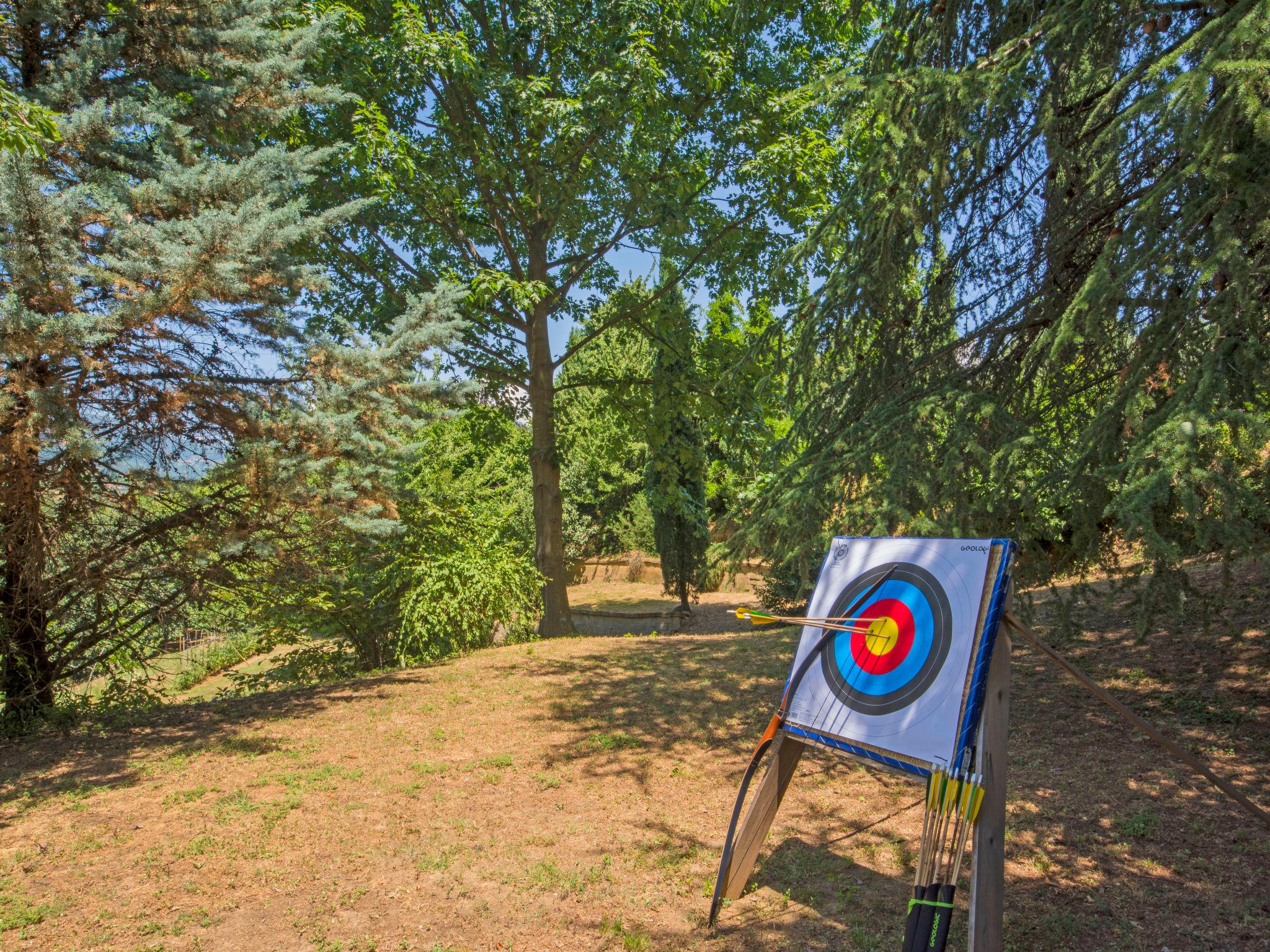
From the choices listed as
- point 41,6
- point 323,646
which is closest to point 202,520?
point 41,6

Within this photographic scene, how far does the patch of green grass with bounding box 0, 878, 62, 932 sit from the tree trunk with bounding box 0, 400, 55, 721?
7.77ft

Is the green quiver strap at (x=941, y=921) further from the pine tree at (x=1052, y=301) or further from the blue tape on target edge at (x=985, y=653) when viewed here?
the pine tree at (x=1052, y=301)

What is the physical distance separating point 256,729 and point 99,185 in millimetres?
3836

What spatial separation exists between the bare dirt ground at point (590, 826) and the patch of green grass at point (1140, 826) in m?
0.01

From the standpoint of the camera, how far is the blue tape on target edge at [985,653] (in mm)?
2695

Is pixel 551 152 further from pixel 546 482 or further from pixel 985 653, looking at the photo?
pixel 985 653

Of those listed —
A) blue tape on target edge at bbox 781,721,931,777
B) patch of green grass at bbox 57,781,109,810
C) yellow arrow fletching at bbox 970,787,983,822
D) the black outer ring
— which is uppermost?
the black outer ring

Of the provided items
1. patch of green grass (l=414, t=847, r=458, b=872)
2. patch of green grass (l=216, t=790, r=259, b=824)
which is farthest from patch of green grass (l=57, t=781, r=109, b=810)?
patch of green grass (l=414, t=847, r=458, b=872)

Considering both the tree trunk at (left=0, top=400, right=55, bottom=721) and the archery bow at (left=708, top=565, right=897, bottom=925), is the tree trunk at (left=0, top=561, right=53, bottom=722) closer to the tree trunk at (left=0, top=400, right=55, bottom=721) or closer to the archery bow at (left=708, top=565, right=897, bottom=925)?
the tree trunk at (left=0, top=400, right=55, bottom=721)

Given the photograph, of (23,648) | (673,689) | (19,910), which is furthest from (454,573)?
(19,910)

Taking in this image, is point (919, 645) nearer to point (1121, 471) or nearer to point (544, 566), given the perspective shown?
point (1121, 471)

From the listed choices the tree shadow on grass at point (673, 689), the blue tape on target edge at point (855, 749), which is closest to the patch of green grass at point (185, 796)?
the tree shadow on grass at point (673, 689)

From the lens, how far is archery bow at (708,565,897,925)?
10.4ft

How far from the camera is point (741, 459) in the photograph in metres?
11.2
